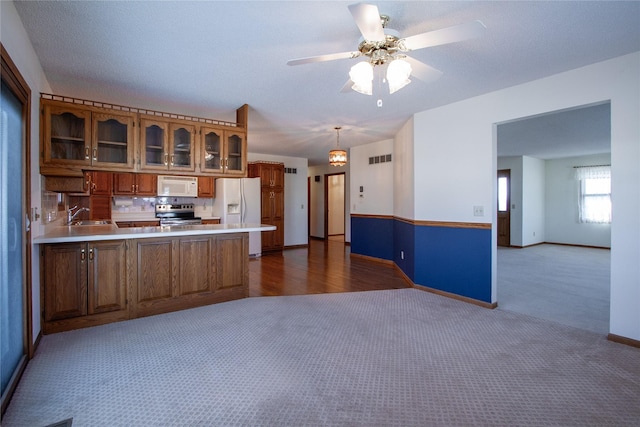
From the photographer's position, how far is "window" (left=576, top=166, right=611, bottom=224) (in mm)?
7879

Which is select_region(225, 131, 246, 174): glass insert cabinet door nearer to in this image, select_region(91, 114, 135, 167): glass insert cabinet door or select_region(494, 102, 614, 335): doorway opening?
Answer: select_region(91, 114, 135, 167): glass insert cabinet door

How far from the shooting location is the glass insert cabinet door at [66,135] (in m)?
3.05

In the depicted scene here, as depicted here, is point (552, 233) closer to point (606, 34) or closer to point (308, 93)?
point (606, 34)

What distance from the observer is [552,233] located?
891 centimetres

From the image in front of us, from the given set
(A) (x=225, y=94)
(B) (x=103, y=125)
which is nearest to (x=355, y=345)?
(A) (x=225, y=94)

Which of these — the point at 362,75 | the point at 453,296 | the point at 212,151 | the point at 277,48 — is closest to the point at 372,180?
the point at 453,296

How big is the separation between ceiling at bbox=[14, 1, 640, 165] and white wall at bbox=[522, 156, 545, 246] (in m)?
4.44

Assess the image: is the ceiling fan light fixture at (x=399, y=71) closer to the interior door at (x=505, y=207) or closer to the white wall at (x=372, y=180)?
the white wall at (x=372, y=180)

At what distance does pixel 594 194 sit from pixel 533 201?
1.32 meters

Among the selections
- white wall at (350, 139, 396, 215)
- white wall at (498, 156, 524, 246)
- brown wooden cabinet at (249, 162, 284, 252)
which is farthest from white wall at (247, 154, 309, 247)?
white wall at (498, 156, 524, 246)

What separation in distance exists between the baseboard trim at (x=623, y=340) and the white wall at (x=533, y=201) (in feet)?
20.7

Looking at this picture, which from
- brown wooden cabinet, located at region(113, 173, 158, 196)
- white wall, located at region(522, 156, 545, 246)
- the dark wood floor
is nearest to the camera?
the dark wood floor

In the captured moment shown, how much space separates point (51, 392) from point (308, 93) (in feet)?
11.0

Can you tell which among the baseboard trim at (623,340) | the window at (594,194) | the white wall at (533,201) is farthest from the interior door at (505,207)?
the baseboard trim at (623,340)
